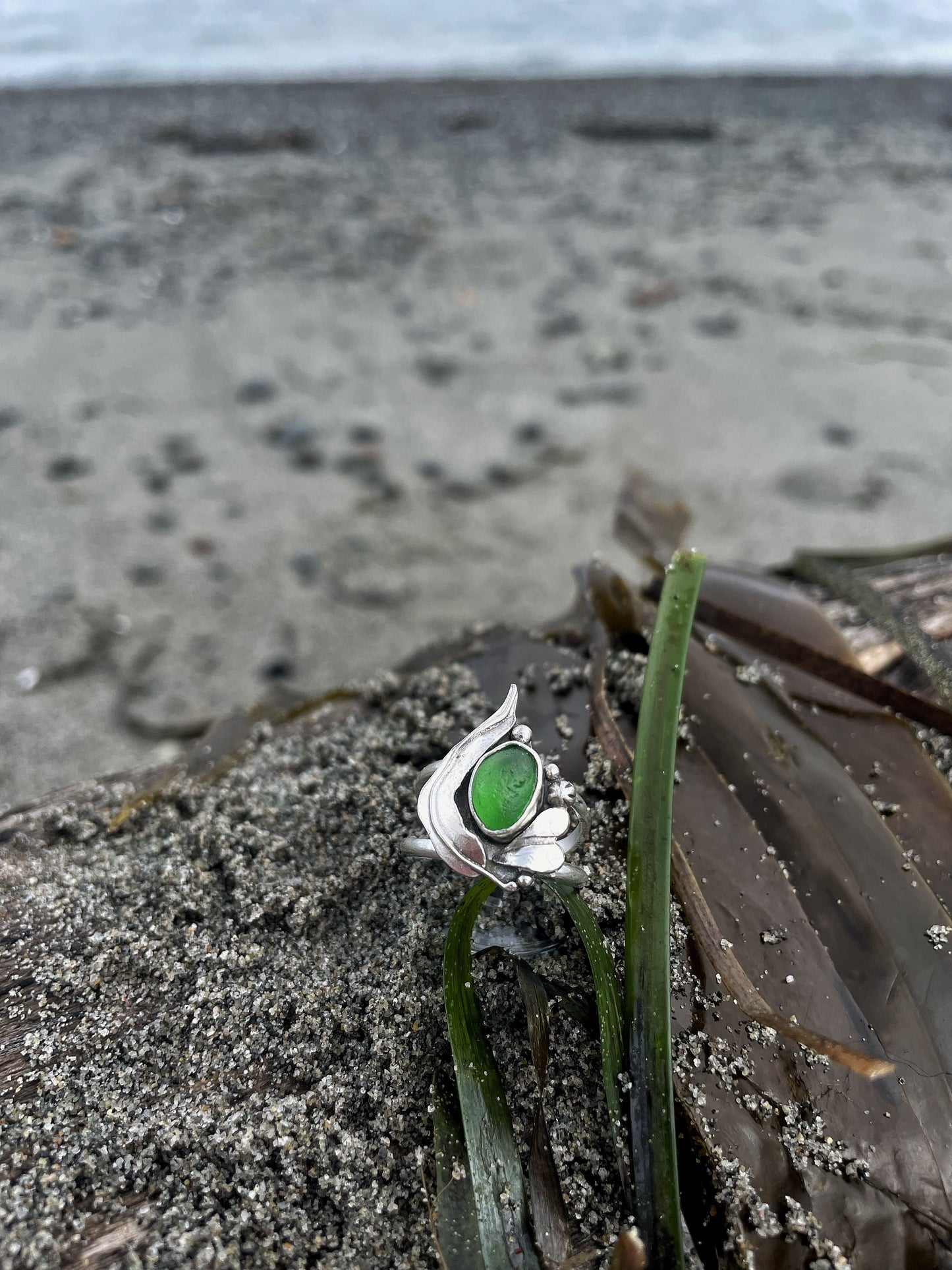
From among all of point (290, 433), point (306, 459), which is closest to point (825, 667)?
point (306, 459)

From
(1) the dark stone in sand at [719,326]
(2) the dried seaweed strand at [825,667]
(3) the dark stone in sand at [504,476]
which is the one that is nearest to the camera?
(2) the dried seaweed strand at [825,667]

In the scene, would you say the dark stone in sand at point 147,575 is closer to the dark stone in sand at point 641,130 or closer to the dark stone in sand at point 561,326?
the dark stone in sand at point 561,326

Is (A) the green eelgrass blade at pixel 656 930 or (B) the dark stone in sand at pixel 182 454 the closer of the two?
(A) the green eelgrass blade at pixel 656 930

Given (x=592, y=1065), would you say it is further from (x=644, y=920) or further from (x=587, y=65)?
(x=587, y=65)

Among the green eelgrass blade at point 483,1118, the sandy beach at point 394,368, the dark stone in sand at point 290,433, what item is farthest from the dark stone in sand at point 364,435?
the green eelgrass blade at point 483,1118

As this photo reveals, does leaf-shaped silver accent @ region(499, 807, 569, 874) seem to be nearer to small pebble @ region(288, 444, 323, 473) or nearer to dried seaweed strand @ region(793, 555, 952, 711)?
dried seaweed strand @ region(793, 555, 952, 711)

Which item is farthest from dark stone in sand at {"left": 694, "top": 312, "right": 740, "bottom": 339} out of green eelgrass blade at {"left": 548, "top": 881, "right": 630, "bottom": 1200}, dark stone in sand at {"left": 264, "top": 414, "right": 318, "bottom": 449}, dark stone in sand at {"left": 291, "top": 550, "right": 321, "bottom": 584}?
green eelgrass blade at {"left": 548, "top": 881, "right": 630, "bottom": 1200}

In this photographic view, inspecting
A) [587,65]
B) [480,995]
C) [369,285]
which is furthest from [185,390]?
[587,65]
